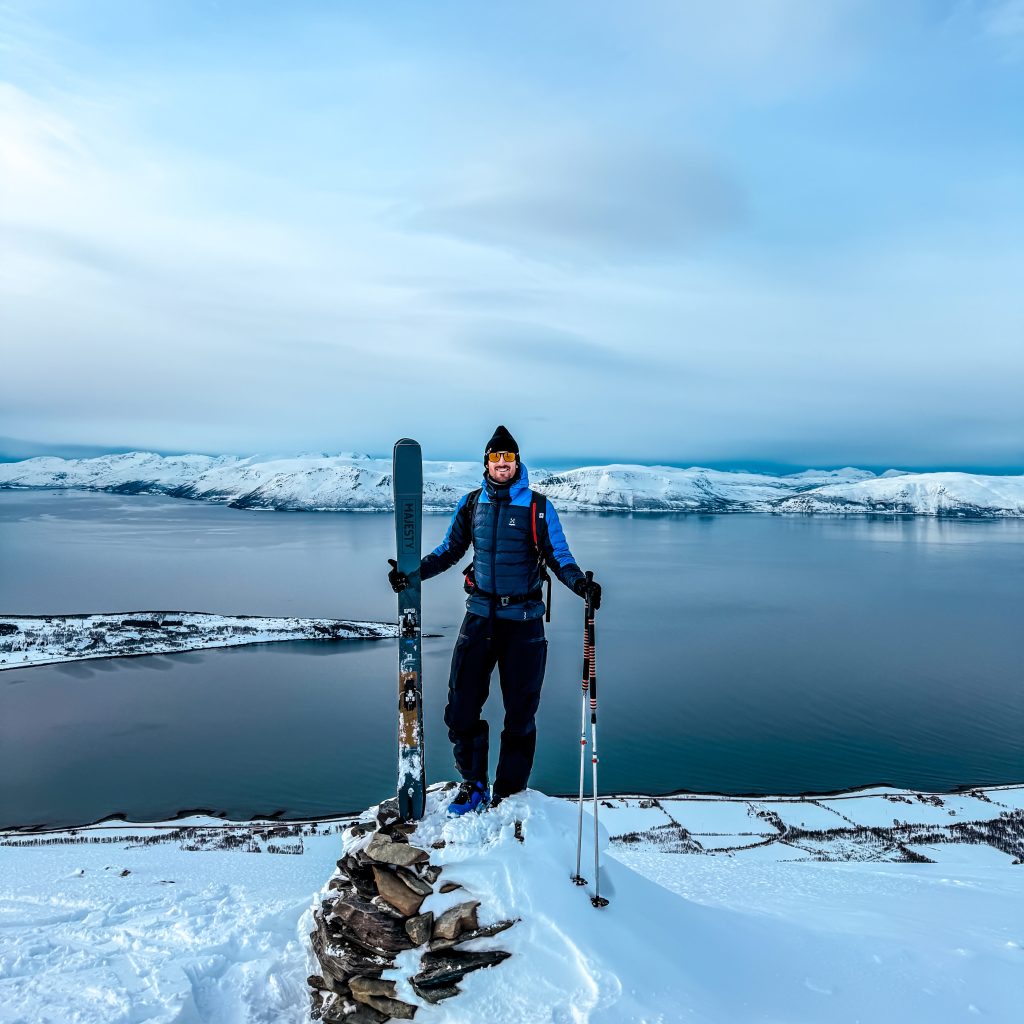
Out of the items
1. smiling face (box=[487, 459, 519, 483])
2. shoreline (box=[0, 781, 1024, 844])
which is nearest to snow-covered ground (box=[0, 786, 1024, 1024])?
smiling face (box=[487, 459, 519, 483])

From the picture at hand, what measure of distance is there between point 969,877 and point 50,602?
7391 cm

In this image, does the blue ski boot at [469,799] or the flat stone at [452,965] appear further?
the blue ski boot at [469,799]

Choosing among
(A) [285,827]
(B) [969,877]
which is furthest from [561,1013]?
(A) [285,827]

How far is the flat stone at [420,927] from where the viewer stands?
4.98m

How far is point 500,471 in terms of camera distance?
6.10 meters

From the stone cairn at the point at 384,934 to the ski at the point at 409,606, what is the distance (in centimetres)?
75

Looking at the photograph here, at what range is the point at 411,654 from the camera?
262 inches

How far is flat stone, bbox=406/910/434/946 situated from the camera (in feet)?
16.3

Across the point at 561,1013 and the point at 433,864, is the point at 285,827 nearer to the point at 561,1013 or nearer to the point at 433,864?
the point at 433,864

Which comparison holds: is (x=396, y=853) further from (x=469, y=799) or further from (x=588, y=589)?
(x=588, y=589)

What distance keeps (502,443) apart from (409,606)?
1906 millimetres

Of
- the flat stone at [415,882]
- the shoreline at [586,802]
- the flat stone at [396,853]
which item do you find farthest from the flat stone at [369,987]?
the shoreline at [586,802]

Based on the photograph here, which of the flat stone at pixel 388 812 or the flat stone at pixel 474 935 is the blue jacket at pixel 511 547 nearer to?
the flat stone at pixel 388 812

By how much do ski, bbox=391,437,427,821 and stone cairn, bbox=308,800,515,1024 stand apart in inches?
29.6
